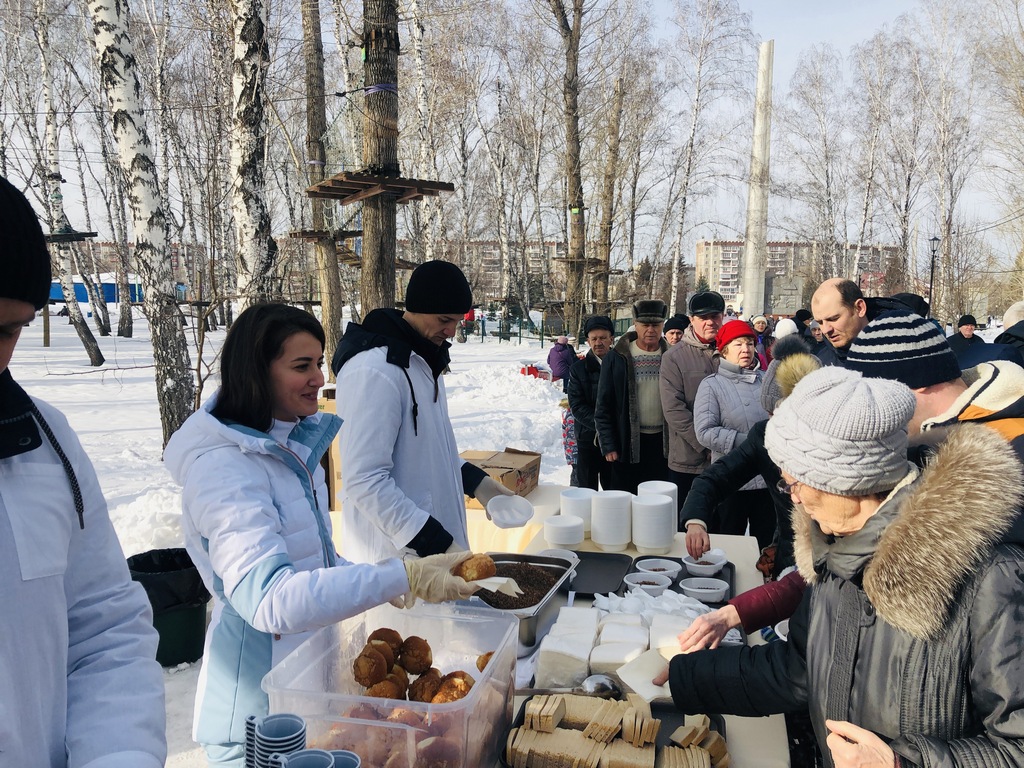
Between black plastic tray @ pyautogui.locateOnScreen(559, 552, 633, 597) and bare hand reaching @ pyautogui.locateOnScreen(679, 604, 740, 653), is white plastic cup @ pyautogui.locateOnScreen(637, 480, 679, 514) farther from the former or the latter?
bare hand reaching @ pyautogui.locateOnScreen(679, 604, 740, 653)

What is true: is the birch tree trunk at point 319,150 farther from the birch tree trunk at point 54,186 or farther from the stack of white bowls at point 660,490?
→ the stack of white bowls at point 660,490

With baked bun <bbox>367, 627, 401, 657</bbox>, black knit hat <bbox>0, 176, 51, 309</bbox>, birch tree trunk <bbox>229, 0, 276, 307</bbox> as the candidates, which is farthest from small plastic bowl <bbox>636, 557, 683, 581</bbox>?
birch tree trunk <bbox>229, 0, 276, 307</bbox>

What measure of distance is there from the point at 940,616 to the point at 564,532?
201cm

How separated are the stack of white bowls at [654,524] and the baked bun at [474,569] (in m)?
1.46

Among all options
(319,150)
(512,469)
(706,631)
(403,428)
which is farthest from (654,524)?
(319,150)

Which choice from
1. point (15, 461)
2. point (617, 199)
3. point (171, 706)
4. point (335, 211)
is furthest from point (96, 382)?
point (617, 199)

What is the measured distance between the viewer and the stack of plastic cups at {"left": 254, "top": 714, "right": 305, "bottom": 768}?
1.26m

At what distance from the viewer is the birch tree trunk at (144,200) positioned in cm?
644

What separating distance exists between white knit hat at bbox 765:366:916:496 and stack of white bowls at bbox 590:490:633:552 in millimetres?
1720

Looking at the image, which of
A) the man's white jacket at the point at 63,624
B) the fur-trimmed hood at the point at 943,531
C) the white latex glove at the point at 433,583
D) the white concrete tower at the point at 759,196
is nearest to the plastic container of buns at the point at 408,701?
the white latex glove at the point at 433,583

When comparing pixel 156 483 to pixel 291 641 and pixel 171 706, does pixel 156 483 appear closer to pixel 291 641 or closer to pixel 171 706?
pixel 171 706

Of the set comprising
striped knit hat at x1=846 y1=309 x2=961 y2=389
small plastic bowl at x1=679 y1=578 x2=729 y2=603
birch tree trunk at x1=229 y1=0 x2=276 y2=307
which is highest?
birch tree trunk at x1=229 y1=0 x2=276 y2=307

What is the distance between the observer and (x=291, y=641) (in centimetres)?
184

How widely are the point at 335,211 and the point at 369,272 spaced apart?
5.54 metres
